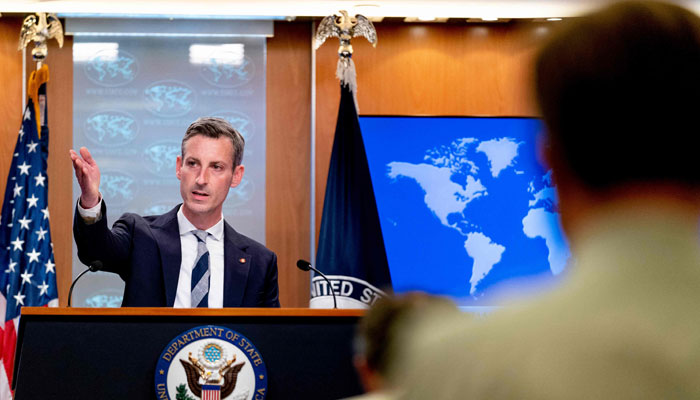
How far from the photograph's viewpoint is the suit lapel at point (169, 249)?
426 centimetres

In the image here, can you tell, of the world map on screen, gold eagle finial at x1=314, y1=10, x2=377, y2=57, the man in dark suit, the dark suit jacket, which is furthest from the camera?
the world map on screen

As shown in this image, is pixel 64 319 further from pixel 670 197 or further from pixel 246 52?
pixel 246 52

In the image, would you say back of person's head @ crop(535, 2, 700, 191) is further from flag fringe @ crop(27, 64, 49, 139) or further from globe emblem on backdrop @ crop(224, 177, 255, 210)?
globe emblem on backdrop @ crop(224, 177, 255, 210)

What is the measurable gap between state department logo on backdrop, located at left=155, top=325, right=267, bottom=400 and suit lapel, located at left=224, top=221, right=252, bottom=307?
150 centimetres

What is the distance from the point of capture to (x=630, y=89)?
1.42 ft

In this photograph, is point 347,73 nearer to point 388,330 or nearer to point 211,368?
point 211,368

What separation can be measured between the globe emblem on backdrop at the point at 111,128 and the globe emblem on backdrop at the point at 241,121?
25.6 inches

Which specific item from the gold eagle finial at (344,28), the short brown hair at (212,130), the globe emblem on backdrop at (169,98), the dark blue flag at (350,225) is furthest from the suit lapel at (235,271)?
the globe emblem on backdrop at (169,98)

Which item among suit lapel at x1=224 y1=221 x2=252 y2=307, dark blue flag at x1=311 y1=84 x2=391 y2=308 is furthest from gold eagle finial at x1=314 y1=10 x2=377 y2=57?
suit lapel at x1=224 y1=221 x2=252 y2=307

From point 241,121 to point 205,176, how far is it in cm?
192

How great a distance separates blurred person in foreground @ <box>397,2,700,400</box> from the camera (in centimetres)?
38

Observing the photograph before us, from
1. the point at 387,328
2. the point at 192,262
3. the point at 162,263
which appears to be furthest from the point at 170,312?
the point at 387,328

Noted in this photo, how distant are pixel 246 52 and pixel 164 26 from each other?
65cm

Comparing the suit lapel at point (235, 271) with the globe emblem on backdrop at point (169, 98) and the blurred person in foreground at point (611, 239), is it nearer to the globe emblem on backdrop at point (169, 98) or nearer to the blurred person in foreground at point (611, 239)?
the globe emblem on backdrop at point (169, 98)
